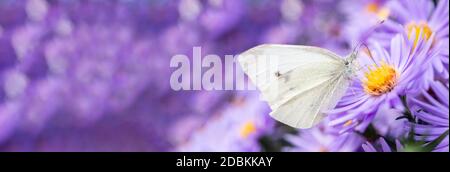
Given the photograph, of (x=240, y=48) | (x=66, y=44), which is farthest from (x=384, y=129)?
(x=66, y=44)

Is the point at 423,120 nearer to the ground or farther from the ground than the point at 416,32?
nearer to the ground

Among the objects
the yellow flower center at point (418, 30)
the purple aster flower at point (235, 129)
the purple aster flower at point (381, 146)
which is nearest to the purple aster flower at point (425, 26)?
the yellow flower center at point (418, 30)

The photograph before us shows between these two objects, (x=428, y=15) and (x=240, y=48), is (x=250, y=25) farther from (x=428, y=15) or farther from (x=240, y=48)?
(x=428, y=15)

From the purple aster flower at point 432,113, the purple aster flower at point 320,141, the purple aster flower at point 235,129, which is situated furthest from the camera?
the purple aster flower at point 235,129

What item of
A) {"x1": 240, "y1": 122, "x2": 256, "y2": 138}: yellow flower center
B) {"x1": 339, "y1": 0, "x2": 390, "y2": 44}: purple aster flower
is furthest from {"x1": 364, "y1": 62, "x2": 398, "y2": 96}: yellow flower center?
{"x1": 240, "y1": 122, "x2": 256, "y2": 138}: yellow flower center

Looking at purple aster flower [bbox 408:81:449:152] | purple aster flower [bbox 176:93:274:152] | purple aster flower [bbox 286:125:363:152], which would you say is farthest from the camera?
purple aster flower [bbox 176:93:274:152]

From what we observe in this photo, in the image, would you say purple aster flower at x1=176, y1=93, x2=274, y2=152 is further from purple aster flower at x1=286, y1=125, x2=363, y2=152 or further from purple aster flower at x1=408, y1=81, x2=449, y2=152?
purple aster flower at x1=408, y1=81, x2=449, y2=152

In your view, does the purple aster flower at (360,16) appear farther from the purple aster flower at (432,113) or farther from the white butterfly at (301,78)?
the purple aster flower at (432,113)
